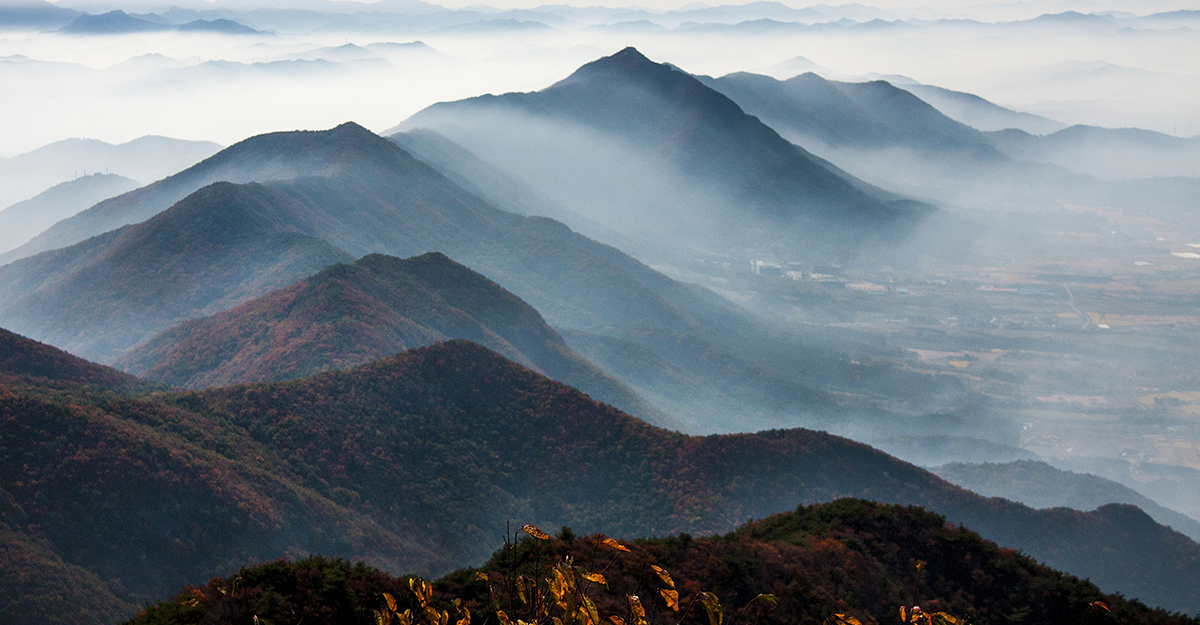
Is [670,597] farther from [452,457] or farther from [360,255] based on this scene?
[360,255]

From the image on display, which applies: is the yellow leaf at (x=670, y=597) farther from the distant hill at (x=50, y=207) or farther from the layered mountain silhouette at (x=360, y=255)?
the distant hill at (x=50, y=207)

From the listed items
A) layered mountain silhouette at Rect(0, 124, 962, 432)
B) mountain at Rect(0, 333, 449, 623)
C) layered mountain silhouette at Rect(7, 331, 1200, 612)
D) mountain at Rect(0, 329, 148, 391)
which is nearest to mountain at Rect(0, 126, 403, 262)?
layered mountain silhouette at Rect(0, 124, 962, 432)

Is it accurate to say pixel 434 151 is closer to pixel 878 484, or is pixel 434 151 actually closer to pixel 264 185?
pixel 264 185

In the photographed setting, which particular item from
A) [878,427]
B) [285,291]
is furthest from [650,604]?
[878,427]

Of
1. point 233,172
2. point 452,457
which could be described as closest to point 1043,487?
point 452,457

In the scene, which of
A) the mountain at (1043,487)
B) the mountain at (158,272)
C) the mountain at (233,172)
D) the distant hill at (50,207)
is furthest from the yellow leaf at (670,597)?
the distant hill at (50,207)
